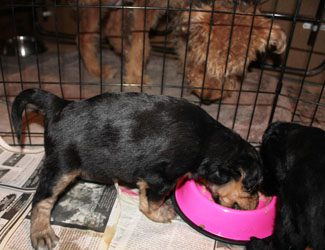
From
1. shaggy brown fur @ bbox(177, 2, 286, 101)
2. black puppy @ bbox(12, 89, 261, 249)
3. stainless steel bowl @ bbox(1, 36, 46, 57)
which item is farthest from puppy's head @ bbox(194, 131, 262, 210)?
stainless steel bowl @ bbox(1, 36, 46, 57)

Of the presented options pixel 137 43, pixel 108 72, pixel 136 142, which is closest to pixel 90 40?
pixel 108 72

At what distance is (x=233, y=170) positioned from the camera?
1.40 metres

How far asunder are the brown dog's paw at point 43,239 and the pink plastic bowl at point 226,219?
0.53m

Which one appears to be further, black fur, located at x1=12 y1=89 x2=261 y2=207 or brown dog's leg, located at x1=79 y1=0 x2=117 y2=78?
brown dog's leg, located at x1=79 y1=0 x2=117 y2=78

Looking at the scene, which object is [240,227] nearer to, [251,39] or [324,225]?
[324,225]

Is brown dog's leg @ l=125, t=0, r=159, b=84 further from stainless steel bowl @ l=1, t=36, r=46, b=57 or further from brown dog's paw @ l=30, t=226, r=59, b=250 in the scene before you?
brown dog's paw @ l=30, t=226, r=59, b=250

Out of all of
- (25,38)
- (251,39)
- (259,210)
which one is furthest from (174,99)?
(25,38)

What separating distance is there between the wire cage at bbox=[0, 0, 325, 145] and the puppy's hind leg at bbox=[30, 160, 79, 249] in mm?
646

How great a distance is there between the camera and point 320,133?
137 cm

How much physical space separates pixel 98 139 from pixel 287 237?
743 mm

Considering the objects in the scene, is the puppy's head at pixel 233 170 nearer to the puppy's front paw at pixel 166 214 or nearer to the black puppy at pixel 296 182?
the black puppy at pixel 296 182

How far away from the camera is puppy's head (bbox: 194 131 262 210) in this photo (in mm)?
1397

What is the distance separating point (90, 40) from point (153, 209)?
1581 millimetres

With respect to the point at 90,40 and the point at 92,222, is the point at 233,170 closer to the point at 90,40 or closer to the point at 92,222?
the point at 92,222
